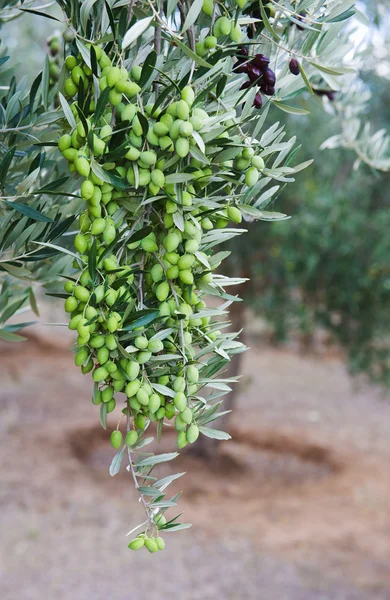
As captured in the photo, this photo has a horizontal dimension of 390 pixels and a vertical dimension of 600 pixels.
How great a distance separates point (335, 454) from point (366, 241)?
14.4 feet

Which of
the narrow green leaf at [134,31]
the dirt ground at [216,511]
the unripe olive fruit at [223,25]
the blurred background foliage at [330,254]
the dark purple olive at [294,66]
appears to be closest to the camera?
the narrow green leaf at [134,31]

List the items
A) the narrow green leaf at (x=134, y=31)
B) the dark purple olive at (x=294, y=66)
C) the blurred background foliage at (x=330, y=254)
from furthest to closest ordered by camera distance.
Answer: the blurred background foliage at (x=330, y=254)
the dark purple olive at (x=294, y=66)
the narrow green leaf at (x=134, y=31)

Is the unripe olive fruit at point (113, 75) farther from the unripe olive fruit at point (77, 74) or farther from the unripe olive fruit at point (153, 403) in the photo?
the unripe olive fruit at point (153, 403)

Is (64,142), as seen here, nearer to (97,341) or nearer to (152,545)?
(97,341)

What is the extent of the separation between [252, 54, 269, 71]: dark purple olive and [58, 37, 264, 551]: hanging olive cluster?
0.14 m

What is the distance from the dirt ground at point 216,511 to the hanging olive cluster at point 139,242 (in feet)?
10.4

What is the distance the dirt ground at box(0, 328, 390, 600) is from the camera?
4949mm

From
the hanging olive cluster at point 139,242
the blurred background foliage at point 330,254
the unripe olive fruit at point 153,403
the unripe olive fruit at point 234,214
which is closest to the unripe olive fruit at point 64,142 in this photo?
the hanging olive cluster at point 139,242

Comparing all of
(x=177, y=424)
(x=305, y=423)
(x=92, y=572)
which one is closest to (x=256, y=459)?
(x=305, y=423)

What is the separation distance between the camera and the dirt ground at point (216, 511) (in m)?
4.95

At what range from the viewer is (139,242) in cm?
78

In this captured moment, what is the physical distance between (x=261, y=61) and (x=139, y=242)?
11.9 inches

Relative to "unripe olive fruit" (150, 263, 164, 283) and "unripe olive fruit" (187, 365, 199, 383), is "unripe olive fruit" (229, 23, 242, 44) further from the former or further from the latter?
"unripe olive fruit" (187, 365, 199, 383)

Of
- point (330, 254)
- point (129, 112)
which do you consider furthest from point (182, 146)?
point (330, 254)
